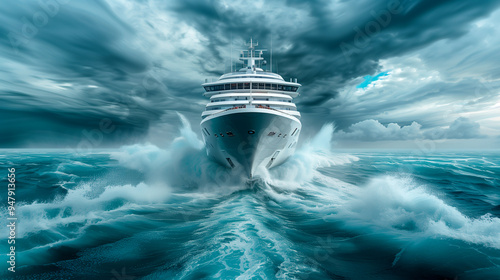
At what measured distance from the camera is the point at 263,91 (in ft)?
73.4

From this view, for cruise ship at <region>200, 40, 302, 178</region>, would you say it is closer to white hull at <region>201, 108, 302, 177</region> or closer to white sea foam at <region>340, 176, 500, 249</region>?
white hull at <region>201, 108, 302, 177</region>

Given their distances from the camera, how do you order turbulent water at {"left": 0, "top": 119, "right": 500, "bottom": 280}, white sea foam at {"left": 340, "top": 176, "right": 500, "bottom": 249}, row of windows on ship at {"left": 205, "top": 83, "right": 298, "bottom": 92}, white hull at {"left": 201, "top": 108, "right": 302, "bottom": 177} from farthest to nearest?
1. row of windows on ship at {"left": 205, "top": 83, "right": 298, "bottom": 92}
2. white hull at {"left": 201, "top": 108, "right": 302, "bottom": 177}
3. white sea foam at {"left": 340, "top": 176, "right": 500, "bottom": 249}
4. turbulent water at {"left": 0, "top": 119, "right": 500, "bottom": 280}

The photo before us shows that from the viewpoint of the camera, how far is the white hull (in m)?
14.8

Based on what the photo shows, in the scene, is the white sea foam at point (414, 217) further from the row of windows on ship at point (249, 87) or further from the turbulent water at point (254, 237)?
the row of windows on ship at point (249, 87)

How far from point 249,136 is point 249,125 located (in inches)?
43.1

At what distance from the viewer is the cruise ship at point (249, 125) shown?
49.1 ft

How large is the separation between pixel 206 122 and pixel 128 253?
11.6m

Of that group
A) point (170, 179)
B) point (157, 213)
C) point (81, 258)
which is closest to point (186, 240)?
point (81, 258)

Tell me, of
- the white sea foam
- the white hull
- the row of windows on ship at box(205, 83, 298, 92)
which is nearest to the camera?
the white sea foam

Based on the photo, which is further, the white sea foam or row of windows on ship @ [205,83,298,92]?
row of windows on ship @ [205,83,298,92]

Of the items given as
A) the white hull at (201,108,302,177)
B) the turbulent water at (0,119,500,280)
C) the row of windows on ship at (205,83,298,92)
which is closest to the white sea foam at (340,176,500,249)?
the turbulent water at (0,119,500,280)

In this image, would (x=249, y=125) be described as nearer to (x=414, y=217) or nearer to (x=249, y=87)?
(x=249, y=87)

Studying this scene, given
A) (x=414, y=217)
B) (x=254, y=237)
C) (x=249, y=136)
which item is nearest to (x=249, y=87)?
(x=249, y=136)

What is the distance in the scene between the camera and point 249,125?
14953 mm
